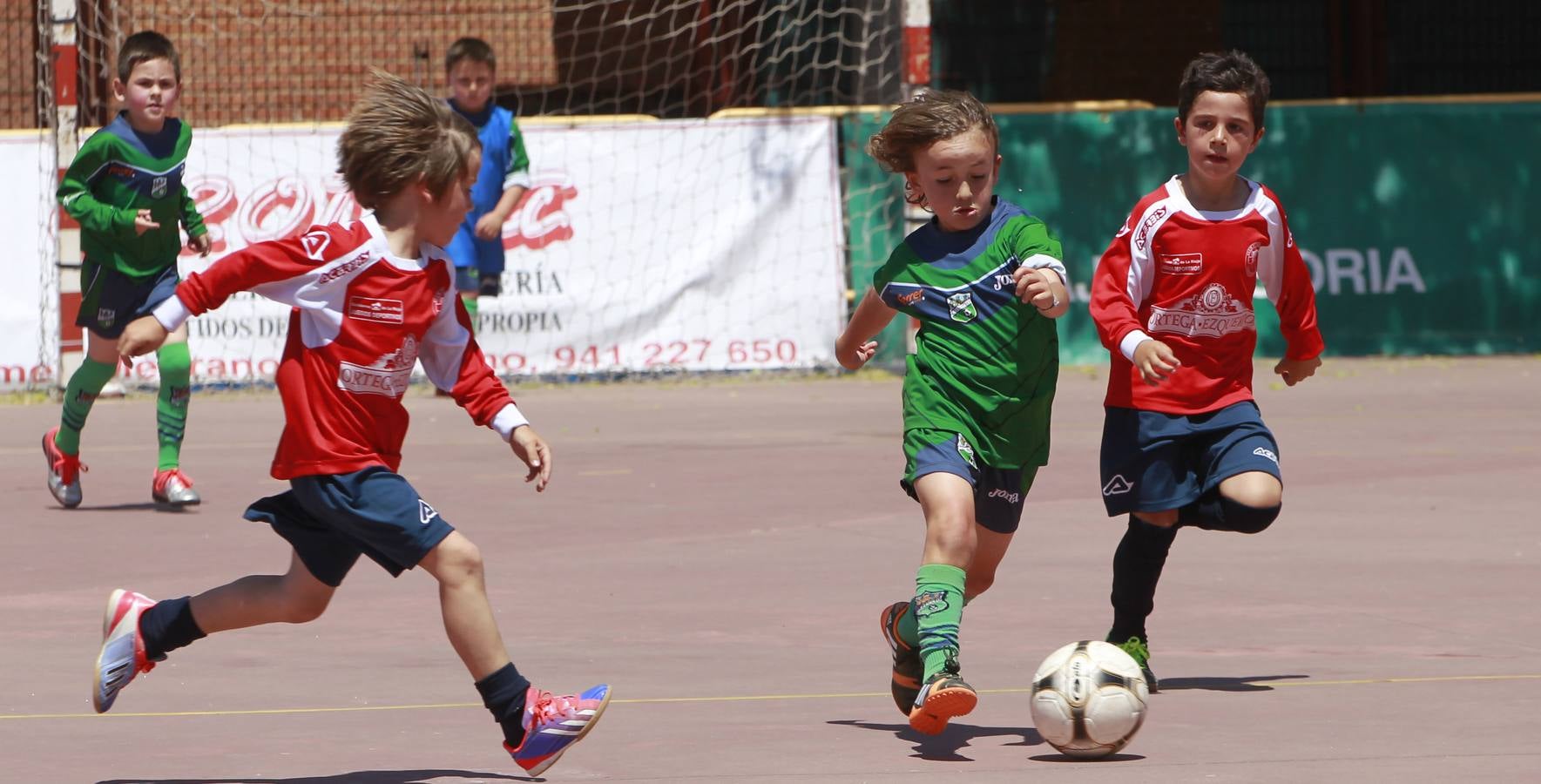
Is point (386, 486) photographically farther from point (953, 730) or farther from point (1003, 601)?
point (1003, 601)

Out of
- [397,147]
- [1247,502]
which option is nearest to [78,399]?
[397,147]

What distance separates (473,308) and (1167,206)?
8272 mm

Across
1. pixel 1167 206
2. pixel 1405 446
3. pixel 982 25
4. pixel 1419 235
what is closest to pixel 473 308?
pixel 1405 446

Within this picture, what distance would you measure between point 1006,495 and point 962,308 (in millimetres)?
481

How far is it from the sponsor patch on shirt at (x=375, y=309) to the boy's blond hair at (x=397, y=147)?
24cm

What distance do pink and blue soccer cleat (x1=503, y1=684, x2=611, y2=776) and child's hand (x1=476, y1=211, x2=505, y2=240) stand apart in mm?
8342

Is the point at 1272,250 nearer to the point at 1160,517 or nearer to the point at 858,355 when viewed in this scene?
the point at 1160,517

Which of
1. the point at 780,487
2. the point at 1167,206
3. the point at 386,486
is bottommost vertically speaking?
the point at 780,487

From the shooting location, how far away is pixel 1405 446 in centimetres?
1140

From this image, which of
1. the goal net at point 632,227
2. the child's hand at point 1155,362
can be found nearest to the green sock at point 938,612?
the child's hand at point 1155,362

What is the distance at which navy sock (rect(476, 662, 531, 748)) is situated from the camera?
15.9 feet

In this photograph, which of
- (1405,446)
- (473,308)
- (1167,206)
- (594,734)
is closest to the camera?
(594,734)

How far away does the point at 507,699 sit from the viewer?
4859 mm

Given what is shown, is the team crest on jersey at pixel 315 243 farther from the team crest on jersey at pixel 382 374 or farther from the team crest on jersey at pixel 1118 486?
the team crest on jersey at pixel 1118 486
